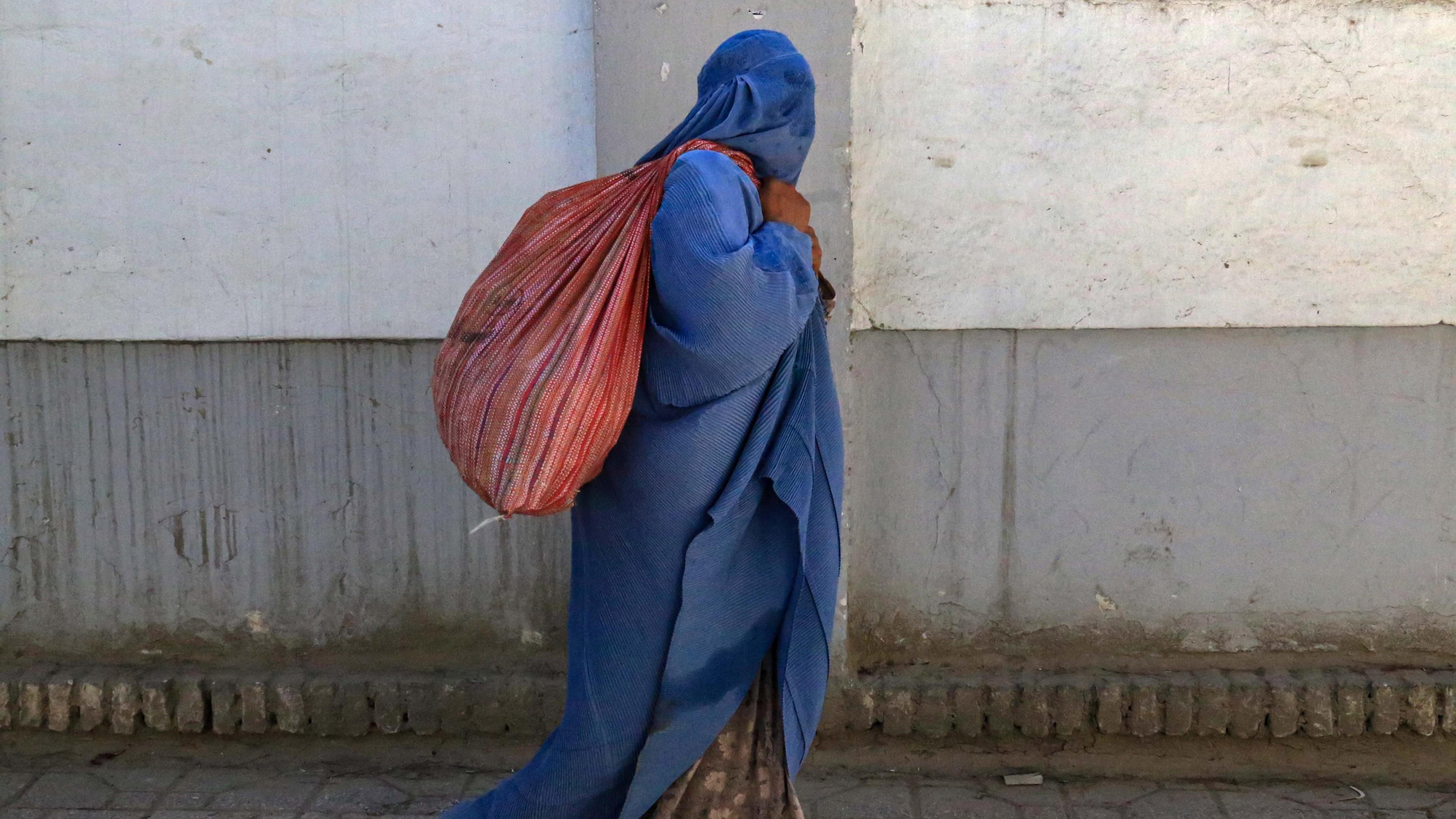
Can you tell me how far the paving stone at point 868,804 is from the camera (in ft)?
9.68

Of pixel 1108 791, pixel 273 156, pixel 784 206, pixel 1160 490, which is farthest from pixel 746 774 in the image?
pixel 273 156

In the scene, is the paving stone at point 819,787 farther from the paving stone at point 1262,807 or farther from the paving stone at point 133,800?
the paving stone at point 133,800

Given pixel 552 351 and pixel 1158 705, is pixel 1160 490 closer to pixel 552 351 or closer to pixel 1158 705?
pixel 1158 705

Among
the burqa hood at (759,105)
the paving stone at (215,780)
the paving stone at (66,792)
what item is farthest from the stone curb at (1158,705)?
the paving stone at (66,792)

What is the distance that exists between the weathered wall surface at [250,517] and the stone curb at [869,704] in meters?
0.12

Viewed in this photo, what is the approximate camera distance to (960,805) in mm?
3000

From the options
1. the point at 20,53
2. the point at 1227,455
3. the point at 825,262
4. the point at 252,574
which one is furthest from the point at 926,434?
the point at 20,53

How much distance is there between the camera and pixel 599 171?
3.11 meters

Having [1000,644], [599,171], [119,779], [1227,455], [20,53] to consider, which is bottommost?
[119,779]

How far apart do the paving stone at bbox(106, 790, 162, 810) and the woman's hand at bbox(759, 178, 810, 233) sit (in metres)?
2.19

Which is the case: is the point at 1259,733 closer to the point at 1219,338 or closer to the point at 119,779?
the point at 1219,338

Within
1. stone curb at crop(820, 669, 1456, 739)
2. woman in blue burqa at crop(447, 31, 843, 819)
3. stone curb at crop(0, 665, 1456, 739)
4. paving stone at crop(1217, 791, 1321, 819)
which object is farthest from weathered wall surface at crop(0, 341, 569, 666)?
paving stone at crop(1217, 791, 1321, 819)

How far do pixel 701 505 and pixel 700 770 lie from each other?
47 centimetres

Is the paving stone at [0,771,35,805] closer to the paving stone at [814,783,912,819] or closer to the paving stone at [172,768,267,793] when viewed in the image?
the paving stone at [172,768,267,793]
